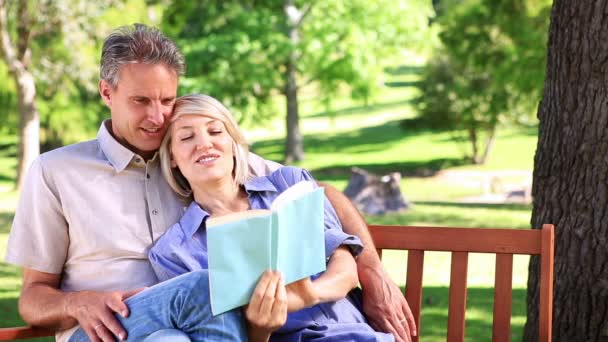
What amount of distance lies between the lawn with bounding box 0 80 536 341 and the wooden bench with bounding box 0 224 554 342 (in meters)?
2.68

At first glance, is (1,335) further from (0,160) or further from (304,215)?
(0,160)

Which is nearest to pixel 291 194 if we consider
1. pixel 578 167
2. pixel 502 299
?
pixel 502 299

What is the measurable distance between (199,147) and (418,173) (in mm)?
24843

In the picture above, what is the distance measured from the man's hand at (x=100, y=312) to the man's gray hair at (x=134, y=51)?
807 millimetres

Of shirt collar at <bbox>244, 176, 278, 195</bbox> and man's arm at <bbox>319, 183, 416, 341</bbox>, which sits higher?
shirt collar at <bbox>244, 176, 278, 195</bbox>

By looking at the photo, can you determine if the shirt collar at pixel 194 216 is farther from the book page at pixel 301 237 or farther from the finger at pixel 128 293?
the book page at pixel 301 237

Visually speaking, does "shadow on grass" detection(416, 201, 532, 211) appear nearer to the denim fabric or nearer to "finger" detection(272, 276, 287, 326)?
"finger" detection(272, 276, 287, 326)

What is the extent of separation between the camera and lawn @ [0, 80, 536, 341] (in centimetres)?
775

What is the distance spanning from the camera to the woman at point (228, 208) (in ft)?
11.4

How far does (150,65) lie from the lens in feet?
11.9

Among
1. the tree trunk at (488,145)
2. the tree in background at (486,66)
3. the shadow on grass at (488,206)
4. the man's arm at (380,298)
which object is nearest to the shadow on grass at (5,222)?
the shadow on grass at (488,206)

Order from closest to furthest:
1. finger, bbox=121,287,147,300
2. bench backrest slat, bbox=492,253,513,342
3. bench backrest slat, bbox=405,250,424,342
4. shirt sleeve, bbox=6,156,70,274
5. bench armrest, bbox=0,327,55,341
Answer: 1. finger, bbox=121,287,147,300
2. bench armrest, bbox=0,327,55,341
3. shirt sleeve, bbox=6,156,70,274
4. bench backrest slat, bbox=492,253,513,342
5. bench backrest slat, bbox=405,250,424,342

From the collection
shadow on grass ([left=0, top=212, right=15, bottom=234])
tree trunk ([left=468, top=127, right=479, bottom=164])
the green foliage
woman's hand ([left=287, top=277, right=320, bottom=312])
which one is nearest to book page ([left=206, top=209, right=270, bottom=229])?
woman's hand ([left=287, top=277, right=320, bottom=312])

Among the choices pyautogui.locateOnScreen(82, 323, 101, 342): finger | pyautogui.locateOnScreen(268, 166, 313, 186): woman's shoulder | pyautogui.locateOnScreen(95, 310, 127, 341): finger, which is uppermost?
pyautogui.locateOnScreen(268, 166, 313, 186): woman's shoulder
